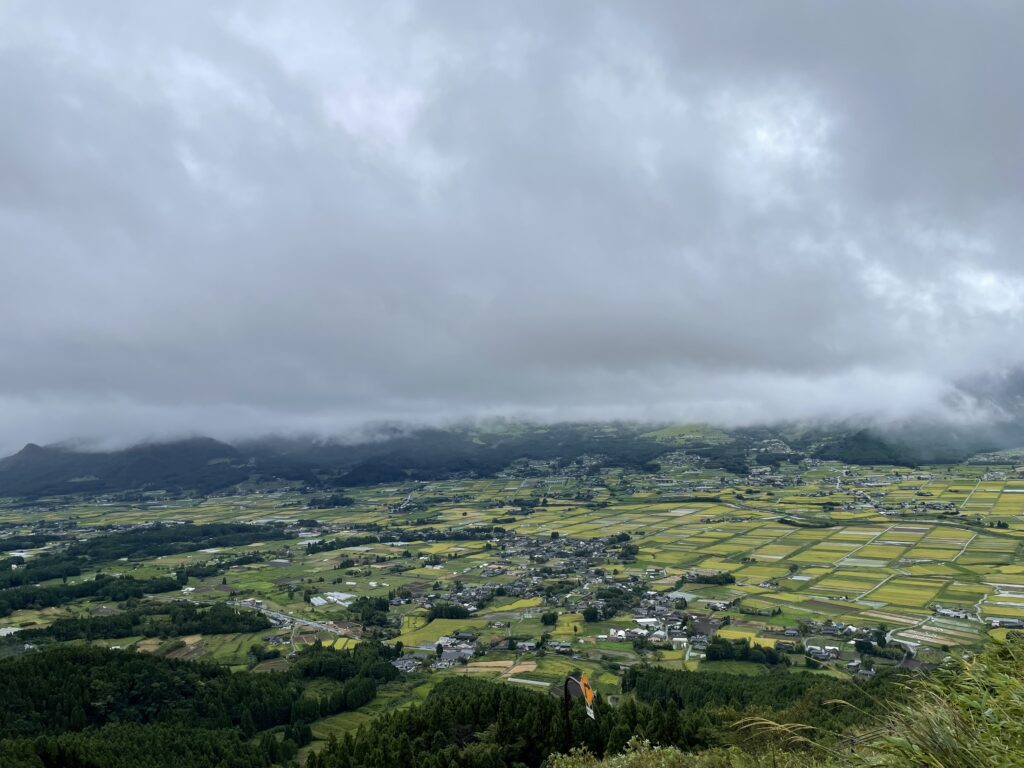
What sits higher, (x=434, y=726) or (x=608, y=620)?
(x=434, y=726)

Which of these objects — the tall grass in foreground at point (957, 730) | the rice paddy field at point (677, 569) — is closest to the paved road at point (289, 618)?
the rice paddy field at point (677, 569)

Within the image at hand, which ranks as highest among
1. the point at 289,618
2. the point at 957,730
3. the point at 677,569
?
the point at 957,730

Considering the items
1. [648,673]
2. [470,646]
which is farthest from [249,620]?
[648,673]

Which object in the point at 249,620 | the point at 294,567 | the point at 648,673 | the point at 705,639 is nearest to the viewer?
the point at 648,673

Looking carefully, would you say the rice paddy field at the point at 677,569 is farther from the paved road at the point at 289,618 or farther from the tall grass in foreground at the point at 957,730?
the tall grass in foreground at the point at 957,730

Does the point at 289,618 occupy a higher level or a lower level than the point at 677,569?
higher

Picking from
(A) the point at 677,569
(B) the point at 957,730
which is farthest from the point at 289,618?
(B) the point at 957,730

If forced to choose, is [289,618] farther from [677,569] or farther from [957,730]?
[957,730]

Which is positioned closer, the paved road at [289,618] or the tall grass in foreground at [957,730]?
the tall grass in foreground at [957,730]

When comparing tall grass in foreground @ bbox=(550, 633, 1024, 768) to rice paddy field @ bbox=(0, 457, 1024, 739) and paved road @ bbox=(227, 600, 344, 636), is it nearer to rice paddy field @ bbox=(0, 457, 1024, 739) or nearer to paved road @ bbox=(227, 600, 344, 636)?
rice paddy field @ bbox=(0, 457, 1024, 739)

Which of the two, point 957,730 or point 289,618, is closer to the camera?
point 957,730

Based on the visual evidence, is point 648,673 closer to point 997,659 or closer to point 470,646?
point 470,646
